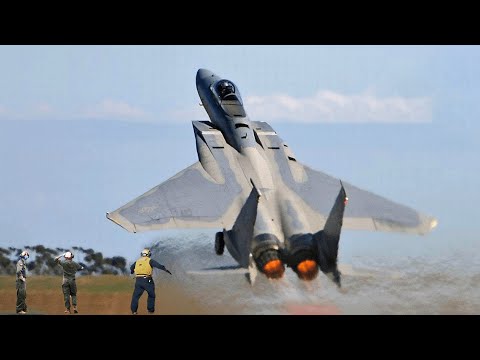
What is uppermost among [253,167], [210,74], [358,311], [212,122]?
[210,74]

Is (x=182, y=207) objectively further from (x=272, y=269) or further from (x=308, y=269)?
(x=308, y=269)

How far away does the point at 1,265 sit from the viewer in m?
24.4

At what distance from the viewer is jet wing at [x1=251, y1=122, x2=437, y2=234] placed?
2389 cm

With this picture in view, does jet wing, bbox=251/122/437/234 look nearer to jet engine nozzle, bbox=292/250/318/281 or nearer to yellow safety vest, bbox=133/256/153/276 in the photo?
jet engine nozzle, bbox=292/250/318/281

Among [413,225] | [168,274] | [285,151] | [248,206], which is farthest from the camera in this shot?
[285,151]

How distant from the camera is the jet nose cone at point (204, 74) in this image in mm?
29312

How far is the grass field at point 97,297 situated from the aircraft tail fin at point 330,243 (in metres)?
3.32

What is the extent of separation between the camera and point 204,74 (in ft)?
96.8

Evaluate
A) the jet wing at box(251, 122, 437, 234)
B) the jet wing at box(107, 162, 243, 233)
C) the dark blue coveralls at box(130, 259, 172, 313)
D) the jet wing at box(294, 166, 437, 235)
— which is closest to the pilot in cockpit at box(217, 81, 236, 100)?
the jet wing at box(251, 122, 437, 234)

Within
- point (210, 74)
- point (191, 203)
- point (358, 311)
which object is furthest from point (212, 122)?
point (358, 311)

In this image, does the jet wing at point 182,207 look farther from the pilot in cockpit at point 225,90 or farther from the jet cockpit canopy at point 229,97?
the pilot in cockpit at point 225,90

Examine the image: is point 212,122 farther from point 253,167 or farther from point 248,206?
point 248,206

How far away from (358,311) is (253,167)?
19.8 ft

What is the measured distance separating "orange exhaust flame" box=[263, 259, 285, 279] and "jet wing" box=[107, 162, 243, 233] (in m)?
2.29
